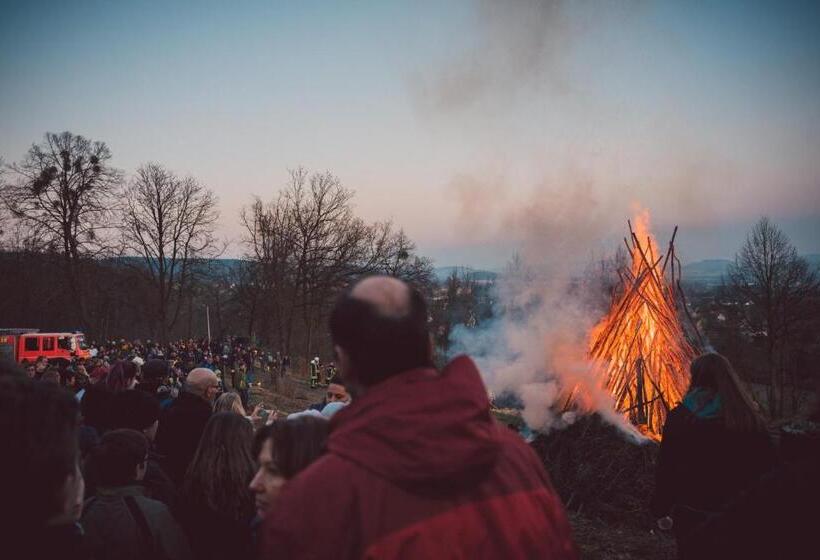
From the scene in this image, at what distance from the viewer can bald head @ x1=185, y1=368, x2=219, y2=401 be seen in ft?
16.2

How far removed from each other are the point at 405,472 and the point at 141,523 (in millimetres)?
2135

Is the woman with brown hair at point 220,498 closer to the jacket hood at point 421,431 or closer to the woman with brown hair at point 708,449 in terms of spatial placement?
the jacket hood at point 421,431

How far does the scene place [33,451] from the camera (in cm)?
167

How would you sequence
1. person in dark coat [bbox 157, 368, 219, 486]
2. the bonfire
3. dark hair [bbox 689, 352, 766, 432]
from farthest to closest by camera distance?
the bonfire < person in dark coat [bbox 157, 368, 219, 486] < dark hair [bbox 689, 352, 766, 432]

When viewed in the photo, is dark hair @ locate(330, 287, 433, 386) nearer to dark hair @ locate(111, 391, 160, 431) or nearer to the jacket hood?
the jacket hood

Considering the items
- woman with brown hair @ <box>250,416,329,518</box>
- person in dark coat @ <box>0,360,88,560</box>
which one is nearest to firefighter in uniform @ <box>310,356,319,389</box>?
woman with brown hair @ <box>250,416,329,518</box>

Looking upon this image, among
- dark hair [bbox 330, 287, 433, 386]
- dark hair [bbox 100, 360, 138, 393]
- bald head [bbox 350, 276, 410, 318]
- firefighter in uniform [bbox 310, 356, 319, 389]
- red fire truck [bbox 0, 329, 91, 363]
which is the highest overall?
bald head [bbox 350, 276, 410, 318]

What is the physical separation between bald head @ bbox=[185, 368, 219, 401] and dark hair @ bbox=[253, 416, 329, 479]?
2700 mm

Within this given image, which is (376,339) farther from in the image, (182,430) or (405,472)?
(182,430)

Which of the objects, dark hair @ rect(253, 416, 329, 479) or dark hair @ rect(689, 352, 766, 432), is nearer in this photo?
dark hair @ rect(253, 416, 329, 479)

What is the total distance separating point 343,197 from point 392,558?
35170 millimetres

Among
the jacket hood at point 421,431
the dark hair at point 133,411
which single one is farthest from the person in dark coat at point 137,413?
the jacket hood at point 421,431

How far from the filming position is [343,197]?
117 feet

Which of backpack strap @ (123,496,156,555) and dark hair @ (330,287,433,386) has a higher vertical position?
dark hair @ (330,287,433,386)
